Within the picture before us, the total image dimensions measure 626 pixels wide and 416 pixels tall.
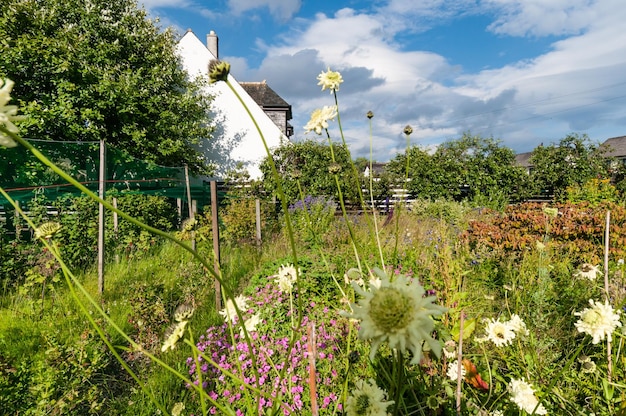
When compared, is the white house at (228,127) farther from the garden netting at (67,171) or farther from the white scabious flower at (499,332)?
the white scabious flower at (499,332)

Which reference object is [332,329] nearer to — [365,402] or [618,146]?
[365,402]

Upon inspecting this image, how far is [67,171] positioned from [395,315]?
204 inches

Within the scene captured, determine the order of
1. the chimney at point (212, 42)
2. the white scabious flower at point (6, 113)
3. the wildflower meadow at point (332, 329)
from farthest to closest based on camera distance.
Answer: the chimney at point (212, 42)
the wildflower meadow at point (332, 329)
the white scabious flower at point (6, 113)

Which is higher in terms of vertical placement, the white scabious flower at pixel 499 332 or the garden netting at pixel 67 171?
the garden netting at pixel 67 171

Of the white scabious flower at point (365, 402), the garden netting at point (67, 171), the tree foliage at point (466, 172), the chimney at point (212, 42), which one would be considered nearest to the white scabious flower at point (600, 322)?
the white scabious flower at point (365, 402)

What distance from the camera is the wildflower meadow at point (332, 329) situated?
0.65 metres

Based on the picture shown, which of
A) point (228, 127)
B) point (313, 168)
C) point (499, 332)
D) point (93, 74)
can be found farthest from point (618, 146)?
point (499, 332)

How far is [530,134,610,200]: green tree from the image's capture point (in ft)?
36.9

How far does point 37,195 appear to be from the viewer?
14.5 feet

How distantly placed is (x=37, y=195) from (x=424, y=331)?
17.3 feet

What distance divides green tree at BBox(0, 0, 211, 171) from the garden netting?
4.73 meters

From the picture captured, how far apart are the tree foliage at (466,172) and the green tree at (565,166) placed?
2.51 ft

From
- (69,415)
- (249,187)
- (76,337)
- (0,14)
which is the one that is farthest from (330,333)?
(0,14)

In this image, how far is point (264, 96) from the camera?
18.3 m
